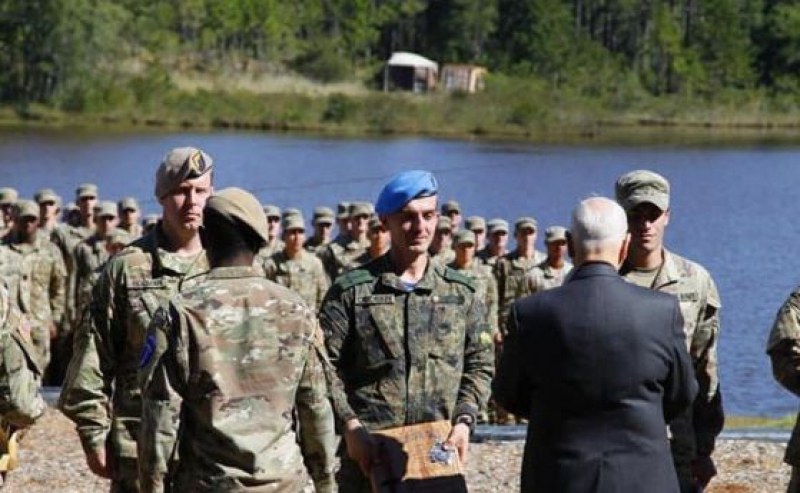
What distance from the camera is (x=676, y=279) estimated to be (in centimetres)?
614

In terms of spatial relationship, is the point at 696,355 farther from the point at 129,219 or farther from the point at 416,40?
the point at 416,40

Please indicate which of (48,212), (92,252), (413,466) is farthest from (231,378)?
(48,212)

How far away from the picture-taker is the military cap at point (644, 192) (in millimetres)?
6000

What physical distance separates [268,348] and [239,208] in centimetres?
41

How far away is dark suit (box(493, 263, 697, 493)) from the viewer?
188 inches

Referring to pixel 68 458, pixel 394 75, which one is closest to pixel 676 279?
pixel 68 458

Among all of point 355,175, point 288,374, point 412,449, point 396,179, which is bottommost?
point 355,175

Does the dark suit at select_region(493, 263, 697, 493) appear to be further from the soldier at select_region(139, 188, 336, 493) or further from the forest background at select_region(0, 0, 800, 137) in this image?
the forest background at select_region(0, 0, 800, 137)

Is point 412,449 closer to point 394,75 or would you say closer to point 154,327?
point 154,327

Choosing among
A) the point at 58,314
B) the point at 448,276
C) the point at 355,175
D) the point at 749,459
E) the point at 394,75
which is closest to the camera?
the point at 448,276

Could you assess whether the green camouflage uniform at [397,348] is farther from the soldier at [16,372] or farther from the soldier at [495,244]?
the soldier at [495,244]

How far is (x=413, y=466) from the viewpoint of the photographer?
5395mm

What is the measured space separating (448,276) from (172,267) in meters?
0.99

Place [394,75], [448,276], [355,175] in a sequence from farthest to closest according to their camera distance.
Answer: [394,75], [355,175], [448,276]
